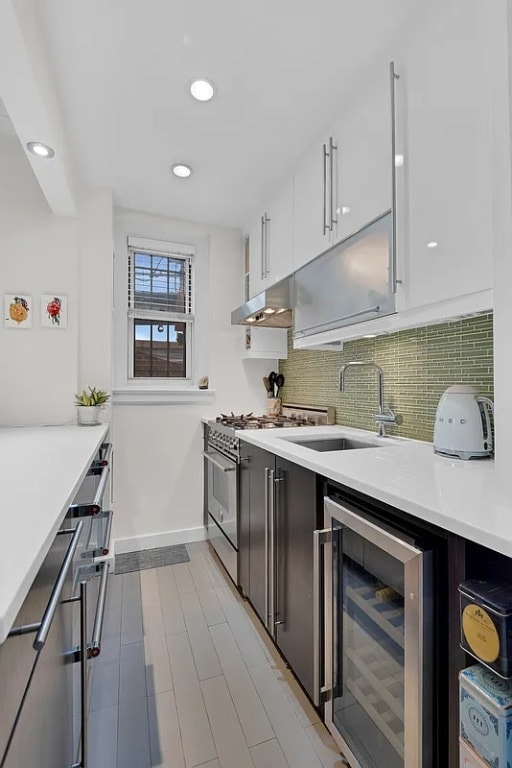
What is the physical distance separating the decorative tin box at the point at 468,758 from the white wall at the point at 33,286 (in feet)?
7.49

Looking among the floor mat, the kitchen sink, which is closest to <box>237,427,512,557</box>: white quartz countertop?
the kitchen sink

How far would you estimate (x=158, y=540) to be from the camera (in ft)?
8.91

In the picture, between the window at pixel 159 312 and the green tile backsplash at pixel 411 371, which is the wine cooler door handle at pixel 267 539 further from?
the window at pixel 159 312

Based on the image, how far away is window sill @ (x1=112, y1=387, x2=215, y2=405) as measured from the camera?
104 inches

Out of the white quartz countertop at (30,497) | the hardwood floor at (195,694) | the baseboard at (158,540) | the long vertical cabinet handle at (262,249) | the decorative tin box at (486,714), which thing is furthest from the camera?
the baseboard at (158,540)

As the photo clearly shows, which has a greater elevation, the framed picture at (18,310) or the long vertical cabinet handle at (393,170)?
the long vertical cabinet handle at (393,170)

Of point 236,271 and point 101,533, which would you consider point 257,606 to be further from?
point 236,271

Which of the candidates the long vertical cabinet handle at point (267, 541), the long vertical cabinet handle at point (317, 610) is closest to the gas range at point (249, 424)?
the long vertical cabinet handle at point (267, 541)

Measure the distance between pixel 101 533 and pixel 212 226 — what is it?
2381 mm

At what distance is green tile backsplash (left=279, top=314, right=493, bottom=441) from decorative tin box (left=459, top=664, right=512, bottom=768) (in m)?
0.95

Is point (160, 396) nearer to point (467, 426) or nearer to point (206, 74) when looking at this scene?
point (206, 74)

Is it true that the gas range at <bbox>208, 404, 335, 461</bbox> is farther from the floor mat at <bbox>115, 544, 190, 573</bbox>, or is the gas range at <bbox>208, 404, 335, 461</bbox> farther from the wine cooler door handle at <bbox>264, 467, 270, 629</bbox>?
the floor mat at <bbox>115, 544, 190, 573</bbox>

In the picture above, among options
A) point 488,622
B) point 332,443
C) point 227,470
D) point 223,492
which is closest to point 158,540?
point 223,492

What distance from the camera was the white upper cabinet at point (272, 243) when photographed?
7.09 feet
